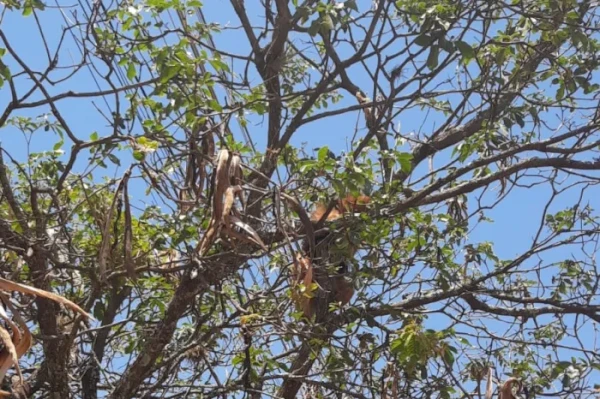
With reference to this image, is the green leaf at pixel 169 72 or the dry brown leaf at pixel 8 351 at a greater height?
the green leaf at pixel 169 72

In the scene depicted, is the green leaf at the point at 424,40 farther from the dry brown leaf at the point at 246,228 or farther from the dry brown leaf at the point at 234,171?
the dry brown leaf at the point at 246,228

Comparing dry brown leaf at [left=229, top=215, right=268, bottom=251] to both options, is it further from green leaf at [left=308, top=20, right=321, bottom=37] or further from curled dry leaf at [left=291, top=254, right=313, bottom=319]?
green leaf at [left=308, top=20, right=321, bottom=37]

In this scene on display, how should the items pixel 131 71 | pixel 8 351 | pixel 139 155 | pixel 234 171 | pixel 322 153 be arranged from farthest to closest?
pixel 131 71
pixel 322 153
pixel 139 155
pixel 234 171
pixel 8 351

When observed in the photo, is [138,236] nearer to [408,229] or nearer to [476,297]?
[408,229]

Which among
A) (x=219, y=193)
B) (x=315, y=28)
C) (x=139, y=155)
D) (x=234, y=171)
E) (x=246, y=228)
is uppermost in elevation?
(x=315, y=28)

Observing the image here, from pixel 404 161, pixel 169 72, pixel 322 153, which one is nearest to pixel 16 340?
pixel 322 153

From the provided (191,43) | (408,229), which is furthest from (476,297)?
(191,43)

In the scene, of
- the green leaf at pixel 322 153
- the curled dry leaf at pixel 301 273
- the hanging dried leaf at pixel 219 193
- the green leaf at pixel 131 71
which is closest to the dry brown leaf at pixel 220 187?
the hanging dried leaf at pixel 219 193

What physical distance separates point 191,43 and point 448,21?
4.29 feet

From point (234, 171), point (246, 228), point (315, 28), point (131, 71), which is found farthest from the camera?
point (131, 71)

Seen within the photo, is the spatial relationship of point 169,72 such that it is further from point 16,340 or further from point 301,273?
point 16,340

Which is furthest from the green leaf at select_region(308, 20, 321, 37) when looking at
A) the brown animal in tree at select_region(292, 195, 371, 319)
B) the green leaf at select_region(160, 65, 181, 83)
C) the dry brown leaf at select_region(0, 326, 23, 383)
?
the dry brown leaf at select_region(0, 326, 23, 383)

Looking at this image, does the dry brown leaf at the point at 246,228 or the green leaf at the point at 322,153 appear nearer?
the dry brown leaf at the point at 246,228

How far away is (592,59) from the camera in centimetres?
427
